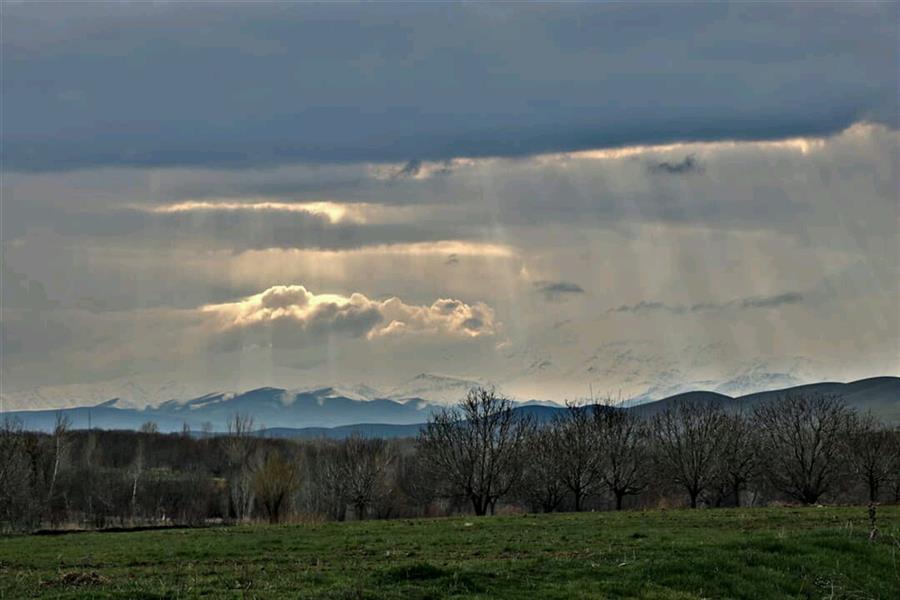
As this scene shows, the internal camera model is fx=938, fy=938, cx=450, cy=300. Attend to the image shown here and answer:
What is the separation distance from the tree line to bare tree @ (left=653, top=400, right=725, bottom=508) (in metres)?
0.16

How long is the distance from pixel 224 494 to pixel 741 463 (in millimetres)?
74977

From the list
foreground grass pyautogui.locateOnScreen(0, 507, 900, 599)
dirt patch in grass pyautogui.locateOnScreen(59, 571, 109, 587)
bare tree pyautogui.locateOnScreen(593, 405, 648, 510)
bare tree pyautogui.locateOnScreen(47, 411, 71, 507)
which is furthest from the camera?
bare tree pyautogui.locateOnScreen(47, 411, 71, 507)

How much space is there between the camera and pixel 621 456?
10425 centimetres

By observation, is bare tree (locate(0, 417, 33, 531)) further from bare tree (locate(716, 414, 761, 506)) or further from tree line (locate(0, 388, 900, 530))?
bare tree (locate(716, 414, 761, 506))

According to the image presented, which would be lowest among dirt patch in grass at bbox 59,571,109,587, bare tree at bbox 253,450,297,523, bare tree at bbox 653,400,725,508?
dirt patch in grass at bbox 59,571,109,587

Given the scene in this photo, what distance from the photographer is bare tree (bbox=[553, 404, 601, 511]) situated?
9869cm

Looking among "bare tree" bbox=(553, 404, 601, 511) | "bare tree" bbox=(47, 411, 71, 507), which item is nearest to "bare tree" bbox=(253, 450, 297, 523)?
"bare tree" bbox=(47, 411, 71, 507)

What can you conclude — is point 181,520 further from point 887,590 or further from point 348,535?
point 887,590

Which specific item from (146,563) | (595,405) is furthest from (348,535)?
(595,405)

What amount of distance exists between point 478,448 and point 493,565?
74.2 metres

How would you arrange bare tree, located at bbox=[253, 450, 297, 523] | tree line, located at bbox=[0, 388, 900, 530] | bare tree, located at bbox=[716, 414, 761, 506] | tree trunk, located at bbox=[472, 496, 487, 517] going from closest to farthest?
tree trunk, located at bbox=[472, 496, 487, 517] < tree line, located at bbox=[0, 388, 900, 530] < bare tree, located at bbox=[716, 414, 761, 506] < bare tree, located at bbox=[253, 450, 297, 523]

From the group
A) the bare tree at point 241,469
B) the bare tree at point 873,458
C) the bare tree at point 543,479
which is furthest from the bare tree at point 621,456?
the bare tree at point 241,469

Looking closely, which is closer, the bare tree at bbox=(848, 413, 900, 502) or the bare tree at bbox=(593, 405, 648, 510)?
the bare tree at bbox=(848, 413, 900, 502)

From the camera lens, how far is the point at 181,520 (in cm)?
11925
